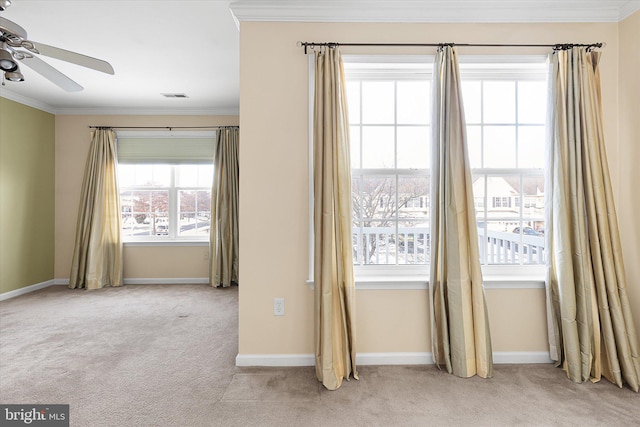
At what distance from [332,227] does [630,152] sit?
2174mm

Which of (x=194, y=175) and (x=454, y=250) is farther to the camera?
(x=194, y=175)

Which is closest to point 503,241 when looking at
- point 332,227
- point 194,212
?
point 332,227

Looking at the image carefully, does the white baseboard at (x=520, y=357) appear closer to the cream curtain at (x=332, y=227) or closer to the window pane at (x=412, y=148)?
the cream curtain at (x=332, y=227)

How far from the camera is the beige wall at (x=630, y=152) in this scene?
2.24m

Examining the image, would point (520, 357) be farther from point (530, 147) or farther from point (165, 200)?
point (165, 200)

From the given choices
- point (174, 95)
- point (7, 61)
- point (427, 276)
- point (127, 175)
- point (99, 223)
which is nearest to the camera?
point (7, 61)

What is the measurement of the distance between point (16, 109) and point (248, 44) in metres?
3.96

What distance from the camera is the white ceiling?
2.30 meters

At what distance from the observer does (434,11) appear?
7.65 ft

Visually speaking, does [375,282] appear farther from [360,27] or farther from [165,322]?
[165,322]

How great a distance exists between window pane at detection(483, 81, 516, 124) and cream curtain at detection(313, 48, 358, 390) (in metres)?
1.21

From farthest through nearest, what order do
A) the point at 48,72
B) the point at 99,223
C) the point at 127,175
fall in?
the point at 127,175
the point at 99,223
the point at 48,72

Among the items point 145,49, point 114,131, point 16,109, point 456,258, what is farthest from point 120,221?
point 456,258

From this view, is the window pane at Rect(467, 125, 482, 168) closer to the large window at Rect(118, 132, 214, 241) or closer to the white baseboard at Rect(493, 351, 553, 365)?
the white baseboard at Rect(493, 351, 553, 365)
